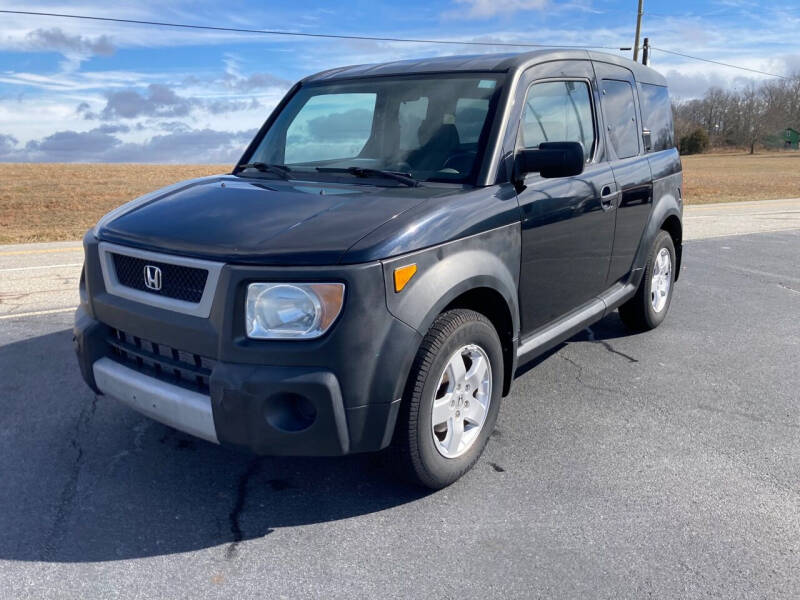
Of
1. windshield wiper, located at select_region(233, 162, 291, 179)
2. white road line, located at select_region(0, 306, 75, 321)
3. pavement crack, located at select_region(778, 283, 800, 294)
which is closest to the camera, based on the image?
windshield wiper, located at select_region(233, 162, 291, 179)

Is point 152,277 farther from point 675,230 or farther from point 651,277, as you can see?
point 675,230

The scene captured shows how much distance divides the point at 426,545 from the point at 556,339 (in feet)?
5.57

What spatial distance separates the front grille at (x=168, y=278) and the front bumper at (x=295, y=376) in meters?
0.10

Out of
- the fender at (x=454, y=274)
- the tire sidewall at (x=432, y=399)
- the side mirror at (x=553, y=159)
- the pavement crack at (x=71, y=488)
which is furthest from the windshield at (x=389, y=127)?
the pavement crack at (x=71, y=488)

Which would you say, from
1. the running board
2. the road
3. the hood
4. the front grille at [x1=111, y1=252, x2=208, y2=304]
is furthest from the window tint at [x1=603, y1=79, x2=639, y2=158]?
the front grille at [x1=111, y1=252, x2=208, y2=304]

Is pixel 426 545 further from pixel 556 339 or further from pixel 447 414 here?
pixel 556 339

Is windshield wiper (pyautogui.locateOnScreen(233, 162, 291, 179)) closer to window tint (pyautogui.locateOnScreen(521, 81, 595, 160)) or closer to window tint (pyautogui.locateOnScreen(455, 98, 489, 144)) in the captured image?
window tint (pyautogui.locateOnScreen(455, 98, 489, 144))

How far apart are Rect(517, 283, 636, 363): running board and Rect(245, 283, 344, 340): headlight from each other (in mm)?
1376

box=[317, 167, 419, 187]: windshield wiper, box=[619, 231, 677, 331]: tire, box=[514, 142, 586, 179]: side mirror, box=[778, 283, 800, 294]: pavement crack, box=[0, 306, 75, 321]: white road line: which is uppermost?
box=[514, 142, 586, 179]: side mirror

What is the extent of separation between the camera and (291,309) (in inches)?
110

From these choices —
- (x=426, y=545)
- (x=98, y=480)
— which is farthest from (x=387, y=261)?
(x=98, y=480)

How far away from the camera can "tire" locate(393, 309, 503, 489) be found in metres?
3.05

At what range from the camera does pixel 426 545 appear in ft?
9.56

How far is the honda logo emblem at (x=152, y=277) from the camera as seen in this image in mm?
3095
